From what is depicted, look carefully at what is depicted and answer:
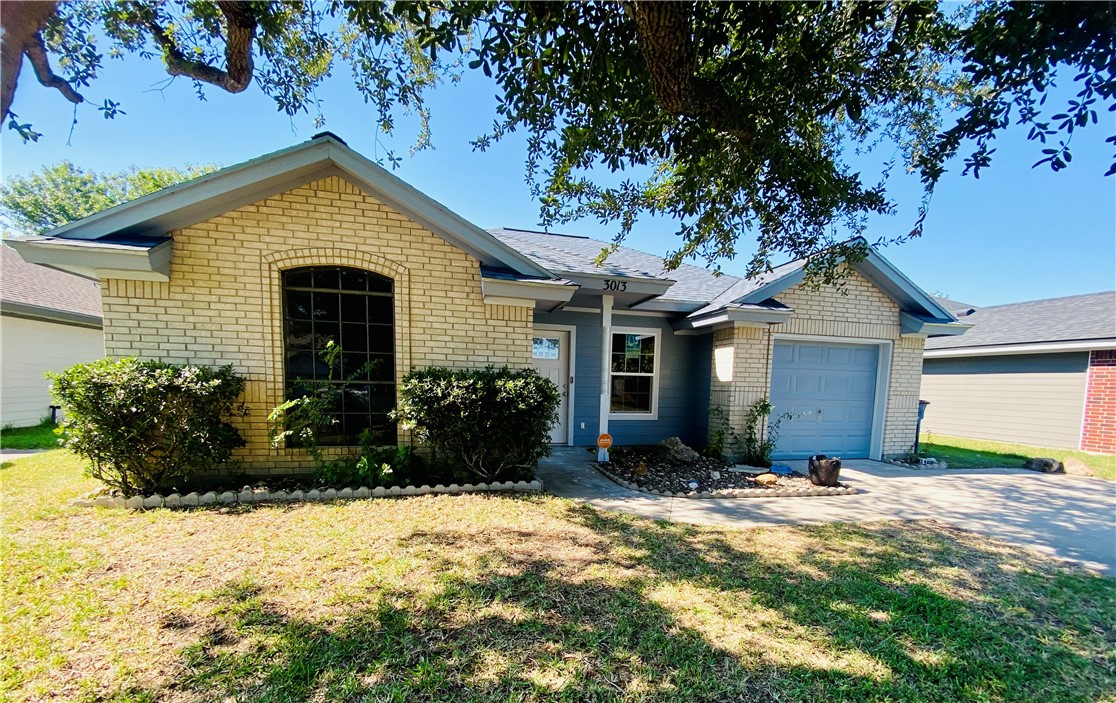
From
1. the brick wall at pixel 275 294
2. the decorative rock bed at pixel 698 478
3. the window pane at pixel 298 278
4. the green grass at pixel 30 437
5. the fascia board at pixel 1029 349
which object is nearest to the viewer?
the brick wall at pixel 275 294

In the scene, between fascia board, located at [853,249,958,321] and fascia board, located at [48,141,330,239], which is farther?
fascia board, located at [853,249,958,321]

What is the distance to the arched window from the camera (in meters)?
5.61

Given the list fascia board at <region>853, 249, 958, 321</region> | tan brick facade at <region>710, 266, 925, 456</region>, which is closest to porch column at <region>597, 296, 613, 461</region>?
tan brick facade at <region>710, 266, 925, 456</region>

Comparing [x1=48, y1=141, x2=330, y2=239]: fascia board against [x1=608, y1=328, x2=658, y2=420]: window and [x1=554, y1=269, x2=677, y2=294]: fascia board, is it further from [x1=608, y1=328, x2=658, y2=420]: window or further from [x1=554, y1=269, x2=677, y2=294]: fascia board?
[x1=608, y1=328, x2=658, y2=420]: window

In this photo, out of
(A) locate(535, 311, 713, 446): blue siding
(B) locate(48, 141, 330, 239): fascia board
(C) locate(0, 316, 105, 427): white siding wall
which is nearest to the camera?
(B) locate(48, 141, 330, 239): fascia board

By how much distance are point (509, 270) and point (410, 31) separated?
382cm

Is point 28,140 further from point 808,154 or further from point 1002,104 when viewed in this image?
point 1002,104

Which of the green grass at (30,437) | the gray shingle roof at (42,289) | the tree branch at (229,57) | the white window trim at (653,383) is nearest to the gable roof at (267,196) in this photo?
the tree branch at (229,57)

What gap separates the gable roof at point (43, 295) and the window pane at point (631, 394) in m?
12.7

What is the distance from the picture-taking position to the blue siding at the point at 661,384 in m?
8.66

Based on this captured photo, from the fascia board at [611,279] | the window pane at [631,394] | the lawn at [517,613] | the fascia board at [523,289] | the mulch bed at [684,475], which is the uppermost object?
the fascia board at [611,279]

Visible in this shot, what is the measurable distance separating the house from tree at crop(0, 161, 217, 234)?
25.7 meters

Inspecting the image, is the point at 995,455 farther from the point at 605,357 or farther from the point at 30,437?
the point at 30,437

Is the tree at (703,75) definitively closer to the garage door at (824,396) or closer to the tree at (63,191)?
the garage door at (824,396)
